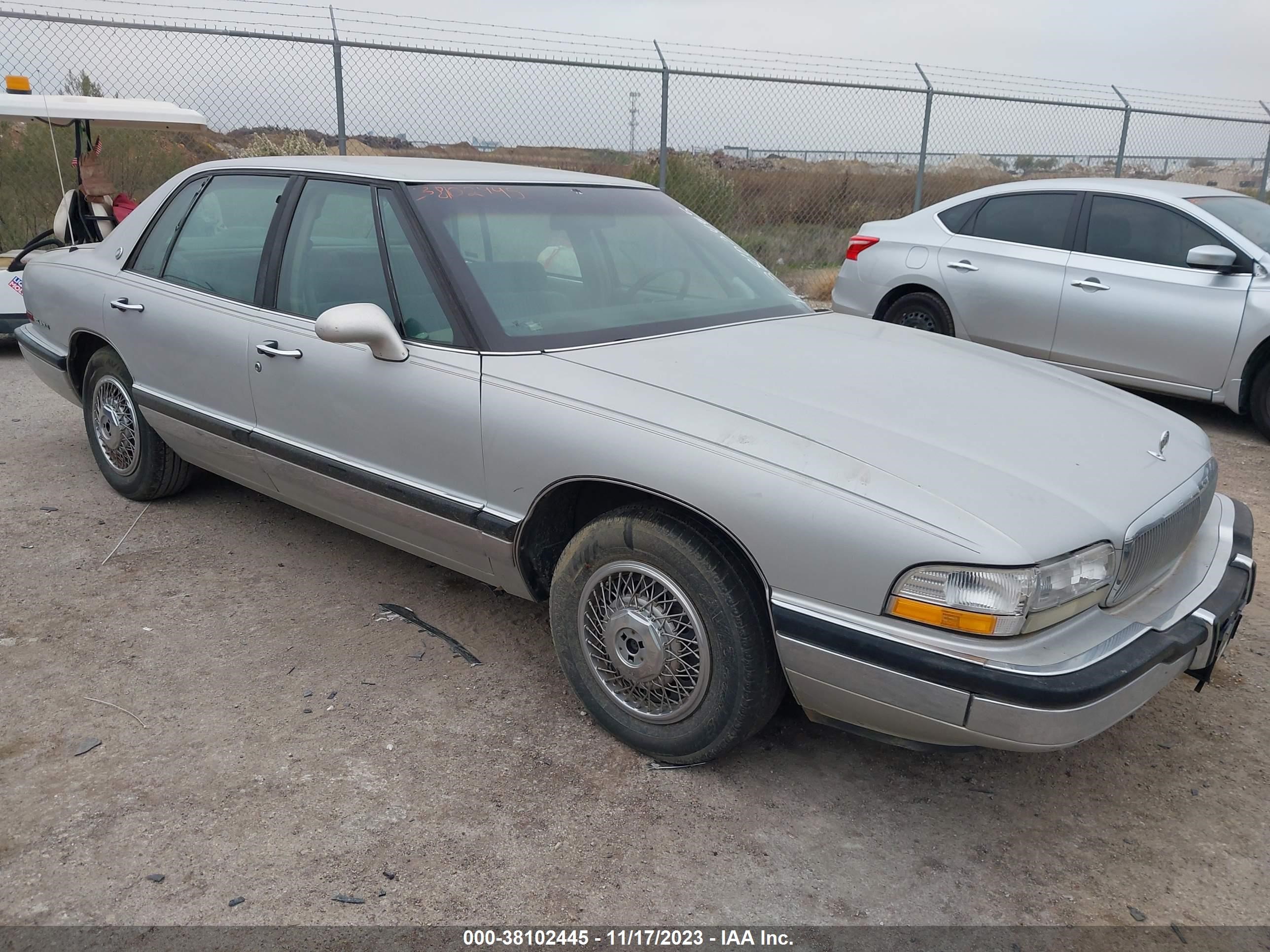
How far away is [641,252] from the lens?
3584mm

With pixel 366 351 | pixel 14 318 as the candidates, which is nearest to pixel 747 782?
pixel 366 351

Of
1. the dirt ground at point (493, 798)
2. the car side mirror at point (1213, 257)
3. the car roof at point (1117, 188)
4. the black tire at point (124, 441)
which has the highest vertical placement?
the car roof at point (1117, 188)

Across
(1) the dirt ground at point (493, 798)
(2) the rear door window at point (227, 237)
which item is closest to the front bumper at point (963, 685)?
(1) the dirt ground at point (493, 798)

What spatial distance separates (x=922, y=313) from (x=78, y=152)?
631cm

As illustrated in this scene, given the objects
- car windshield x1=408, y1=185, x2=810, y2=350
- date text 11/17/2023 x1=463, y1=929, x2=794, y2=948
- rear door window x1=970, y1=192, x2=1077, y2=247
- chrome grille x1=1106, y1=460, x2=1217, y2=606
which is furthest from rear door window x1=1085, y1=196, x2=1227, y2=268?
date text 11/17/2023 x1=463, y1=929, x2=794, y2=948

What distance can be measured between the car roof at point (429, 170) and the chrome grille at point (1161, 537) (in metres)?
2.30

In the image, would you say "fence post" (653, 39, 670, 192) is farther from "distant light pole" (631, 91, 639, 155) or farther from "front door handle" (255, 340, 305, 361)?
"front door handle" (255, 340, 305, 361)

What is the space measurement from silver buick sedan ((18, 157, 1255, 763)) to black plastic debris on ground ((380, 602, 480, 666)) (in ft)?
1.11

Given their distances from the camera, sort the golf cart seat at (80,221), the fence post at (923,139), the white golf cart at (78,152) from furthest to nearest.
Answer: the fence post at (923,139), the golf cart seat at (80,221), the white golf cart at (78,152)

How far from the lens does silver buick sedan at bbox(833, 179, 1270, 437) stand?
5859 mm

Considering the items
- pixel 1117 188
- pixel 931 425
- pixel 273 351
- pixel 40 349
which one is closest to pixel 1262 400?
pixel 1117 188

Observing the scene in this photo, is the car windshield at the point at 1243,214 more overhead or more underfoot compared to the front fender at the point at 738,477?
more overhead

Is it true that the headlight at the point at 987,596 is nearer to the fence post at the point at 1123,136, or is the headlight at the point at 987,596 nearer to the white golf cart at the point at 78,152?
the white golf cart at the point at 78,152

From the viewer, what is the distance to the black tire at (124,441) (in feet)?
14.4
